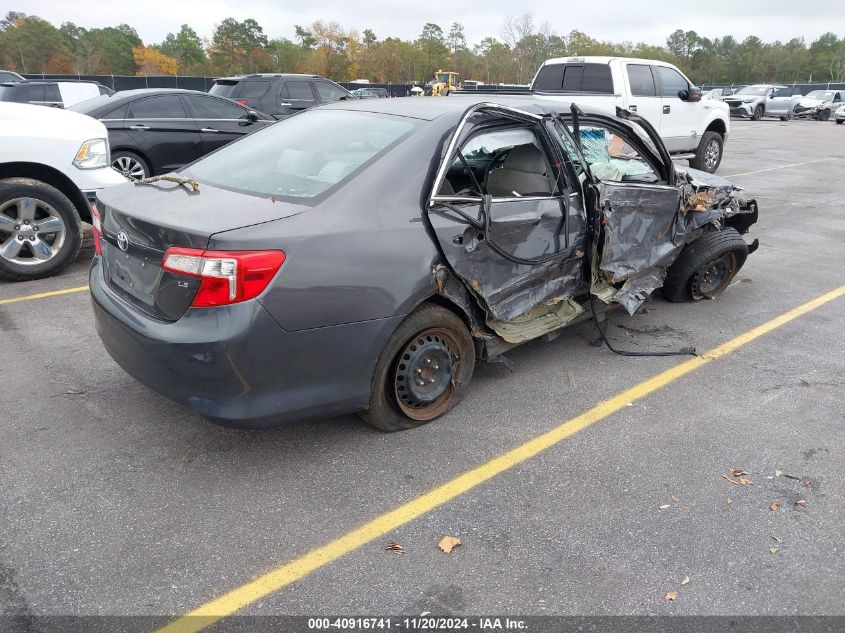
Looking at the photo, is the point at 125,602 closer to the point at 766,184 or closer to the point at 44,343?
the point at 44,343

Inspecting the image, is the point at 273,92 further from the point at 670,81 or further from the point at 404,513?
the point at 404,513

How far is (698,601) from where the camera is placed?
8.13 ft

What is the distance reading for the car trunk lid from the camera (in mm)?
2879

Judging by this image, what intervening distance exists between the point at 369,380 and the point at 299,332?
1.59 ft

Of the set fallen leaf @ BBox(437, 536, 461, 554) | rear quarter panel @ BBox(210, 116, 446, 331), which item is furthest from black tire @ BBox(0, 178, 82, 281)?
fallen leaf @ BBox(437, 536, 461, 554)

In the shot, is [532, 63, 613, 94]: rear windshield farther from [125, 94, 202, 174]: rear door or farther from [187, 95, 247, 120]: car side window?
[125, 94, 202, 174]: rear door

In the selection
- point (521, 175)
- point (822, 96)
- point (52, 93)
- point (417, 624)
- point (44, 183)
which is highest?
point (822, 96)

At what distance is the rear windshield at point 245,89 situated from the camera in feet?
40.2

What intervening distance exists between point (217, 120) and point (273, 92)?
327 cm

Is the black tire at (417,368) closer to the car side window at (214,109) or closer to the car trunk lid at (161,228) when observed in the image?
the car trunk lid at (161,228)

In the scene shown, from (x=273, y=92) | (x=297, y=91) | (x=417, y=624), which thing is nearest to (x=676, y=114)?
(x=297, y=91)

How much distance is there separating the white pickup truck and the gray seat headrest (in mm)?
7130

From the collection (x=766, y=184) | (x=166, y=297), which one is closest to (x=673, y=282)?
(x=166, y=297)

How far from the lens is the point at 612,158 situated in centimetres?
486
